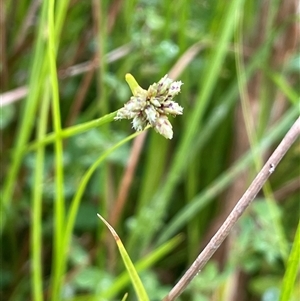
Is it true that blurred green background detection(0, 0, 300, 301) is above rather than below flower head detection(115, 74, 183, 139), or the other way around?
below

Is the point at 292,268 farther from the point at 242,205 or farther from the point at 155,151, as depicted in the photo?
the point at 155,151

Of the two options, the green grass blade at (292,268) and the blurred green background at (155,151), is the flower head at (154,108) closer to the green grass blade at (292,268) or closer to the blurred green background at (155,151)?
the green grass blade at (292,268)

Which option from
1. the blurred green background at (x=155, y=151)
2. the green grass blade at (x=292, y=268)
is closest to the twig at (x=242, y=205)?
the green grass blade at (x=292, y=268)

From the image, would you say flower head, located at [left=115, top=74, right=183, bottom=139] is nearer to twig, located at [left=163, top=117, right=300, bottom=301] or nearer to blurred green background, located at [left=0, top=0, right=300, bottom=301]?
twig, located at [left=163, top=117, right=300, bottom=301]

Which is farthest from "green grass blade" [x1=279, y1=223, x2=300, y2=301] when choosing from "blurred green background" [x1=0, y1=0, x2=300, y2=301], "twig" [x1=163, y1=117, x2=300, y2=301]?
"blurred green background" [x1=0, y1=0, x2=300, y2=301]

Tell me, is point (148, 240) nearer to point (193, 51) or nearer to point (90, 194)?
point (90, 194)

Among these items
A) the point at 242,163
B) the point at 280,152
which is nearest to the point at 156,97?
the point at 280,152

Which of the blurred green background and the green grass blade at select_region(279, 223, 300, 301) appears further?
the blurred green background
